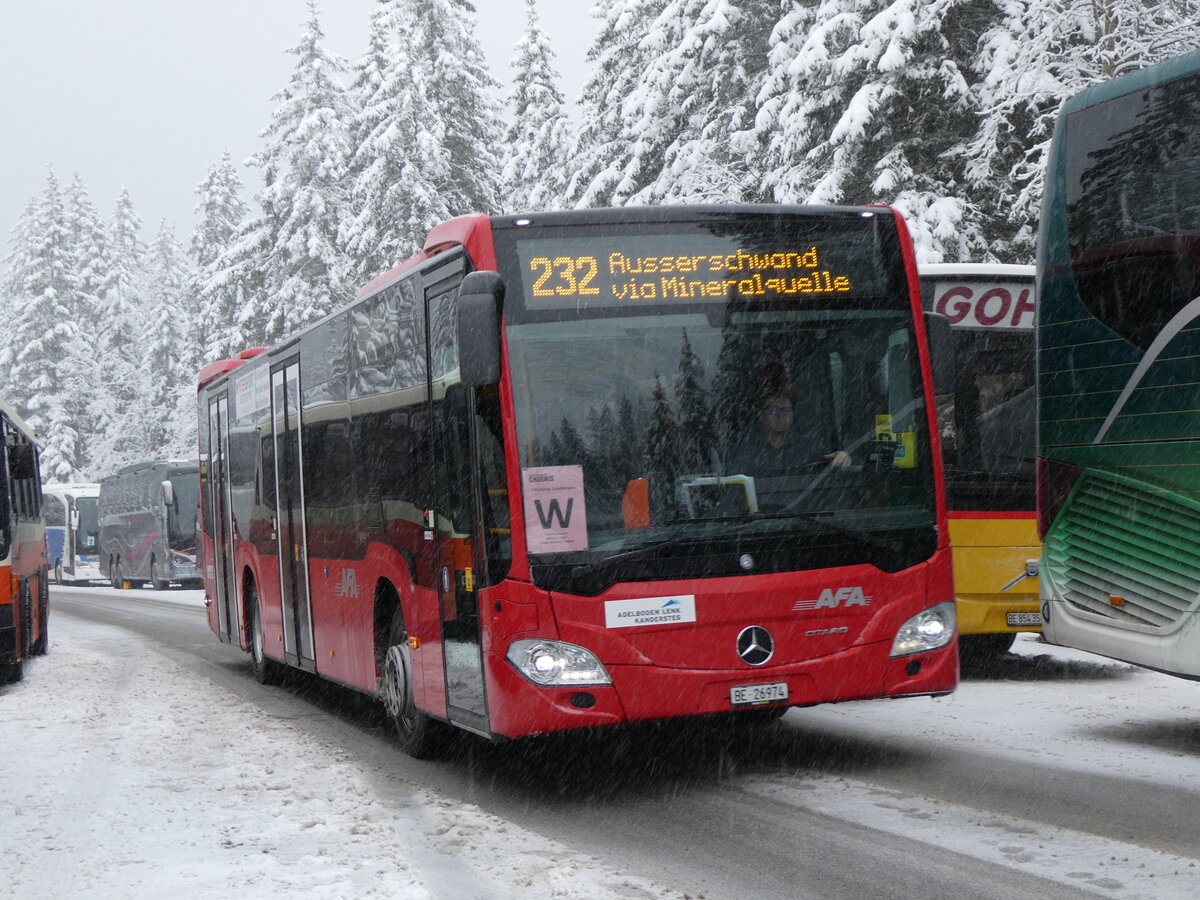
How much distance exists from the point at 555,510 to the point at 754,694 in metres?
1.36

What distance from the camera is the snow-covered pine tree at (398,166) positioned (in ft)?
132

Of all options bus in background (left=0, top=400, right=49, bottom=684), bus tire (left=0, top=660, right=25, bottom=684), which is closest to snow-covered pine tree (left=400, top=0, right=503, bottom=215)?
bus in background (left=0, top=400, right=49, bottom=684)

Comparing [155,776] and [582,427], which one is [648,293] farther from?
[155,776]

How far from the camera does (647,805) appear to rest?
7703 millimetres

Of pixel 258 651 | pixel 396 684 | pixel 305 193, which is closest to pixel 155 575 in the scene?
pixel 305 193

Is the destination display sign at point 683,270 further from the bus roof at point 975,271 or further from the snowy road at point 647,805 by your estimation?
the bus roof at point 975,271

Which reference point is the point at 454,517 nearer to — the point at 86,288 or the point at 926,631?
the point at 926,631

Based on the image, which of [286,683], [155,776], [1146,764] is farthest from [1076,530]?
[286,683]

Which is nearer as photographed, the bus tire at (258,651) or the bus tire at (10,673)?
the bus tire at (258,651)

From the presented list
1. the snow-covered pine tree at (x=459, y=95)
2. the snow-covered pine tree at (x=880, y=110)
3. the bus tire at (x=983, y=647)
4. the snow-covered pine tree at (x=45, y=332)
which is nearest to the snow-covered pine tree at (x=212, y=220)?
the snow-covered pine tree at (x=45, y=332)

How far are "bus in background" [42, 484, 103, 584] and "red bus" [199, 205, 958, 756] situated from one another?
46616mm

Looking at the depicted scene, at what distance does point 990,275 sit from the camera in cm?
A: 1270

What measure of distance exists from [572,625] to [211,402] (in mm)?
10318

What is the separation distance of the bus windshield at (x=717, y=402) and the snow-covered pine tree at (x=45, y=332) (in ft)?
211
